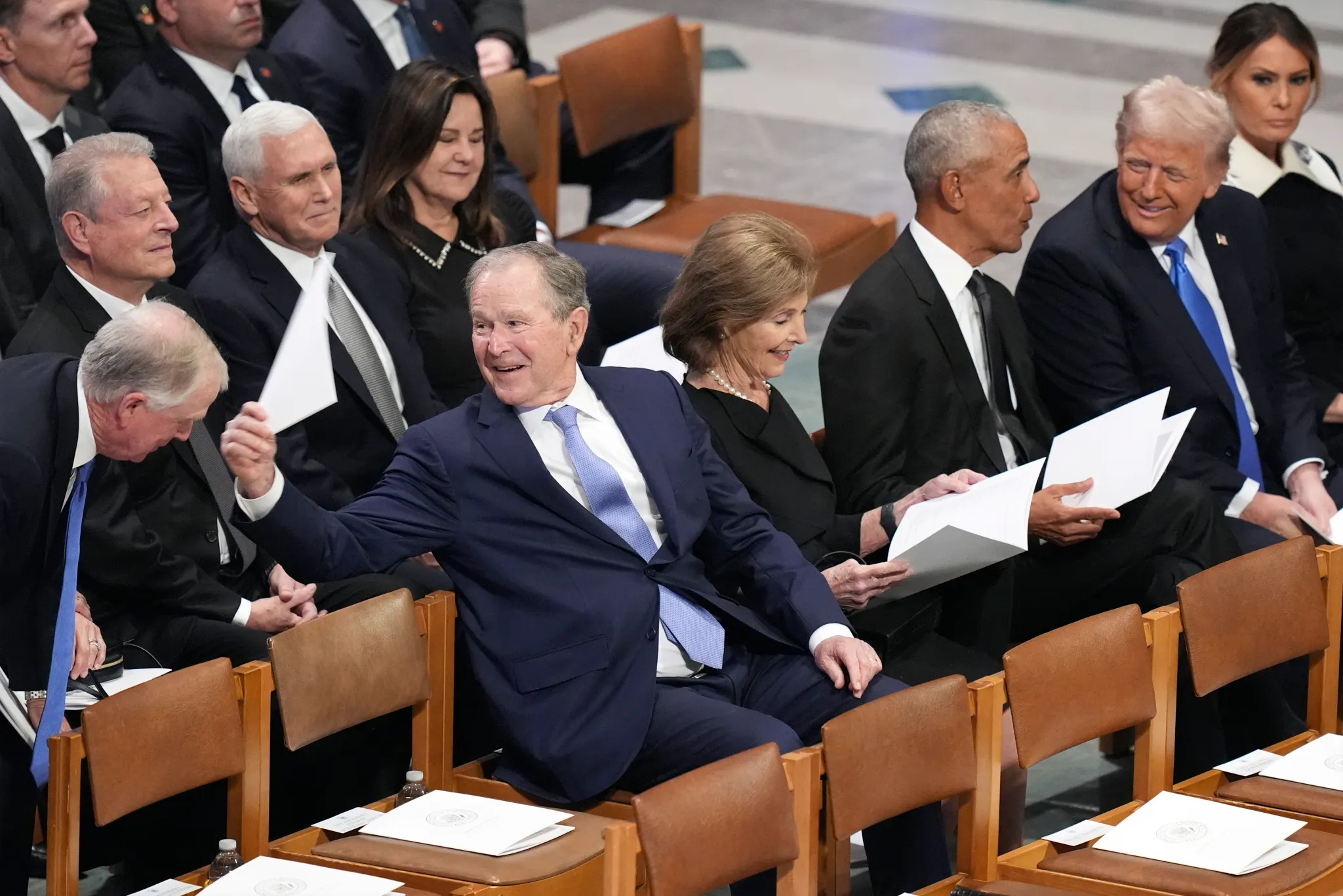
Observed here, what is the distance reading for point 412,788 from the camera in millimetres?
3494

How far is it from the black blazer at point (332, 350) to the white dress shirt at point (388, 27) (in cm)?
138

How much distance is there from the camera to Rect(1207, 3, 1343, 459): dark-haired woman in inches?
201

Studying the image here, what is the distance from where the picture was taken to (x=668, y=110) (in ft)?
21.2

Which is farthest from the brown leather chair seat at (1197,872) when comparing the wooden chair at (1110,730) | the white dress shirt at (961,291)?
the white dress shirt at (961,291)

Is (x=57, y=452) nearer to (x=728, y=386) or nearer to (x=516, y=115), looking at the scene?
(x=728, y=386)

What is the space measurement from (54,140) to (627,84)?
2211mm

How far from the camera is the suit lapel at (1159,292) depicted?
452 cm

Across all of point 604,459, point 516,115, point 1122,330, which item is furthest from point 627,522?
point 516,115

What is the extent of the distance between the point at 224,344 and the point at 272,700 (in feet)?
2.90

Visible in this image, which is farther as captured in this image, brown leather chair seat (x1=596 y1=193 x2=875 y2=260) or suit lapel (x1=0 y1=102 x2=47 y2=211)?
brown leather chair seat (x1=596 y1=193 x2=875 y2=260)

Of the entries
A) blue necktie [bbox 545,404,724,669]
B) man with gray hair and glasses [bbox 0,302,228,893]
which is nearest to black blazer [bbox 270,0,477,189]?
blue necktie [bbox 545,404,724,669]

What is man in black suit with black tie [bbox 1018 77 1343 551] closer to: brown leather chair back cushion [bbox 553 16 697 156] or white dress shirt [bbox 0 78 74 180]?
brown leather chair back cushion [bbox 553 16 697 156]

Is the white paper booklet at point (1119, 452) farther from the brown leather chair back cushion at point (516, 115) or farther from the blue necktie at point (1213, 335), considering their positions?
the brown leather chair back cushion at point (516, 115)

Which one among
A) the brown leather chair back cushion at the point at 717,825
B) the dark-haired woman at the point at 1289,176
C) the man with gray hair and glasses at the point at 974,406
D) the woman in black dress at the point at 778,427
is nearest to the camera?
the brown leather chair back cushion at the point at 717,825
